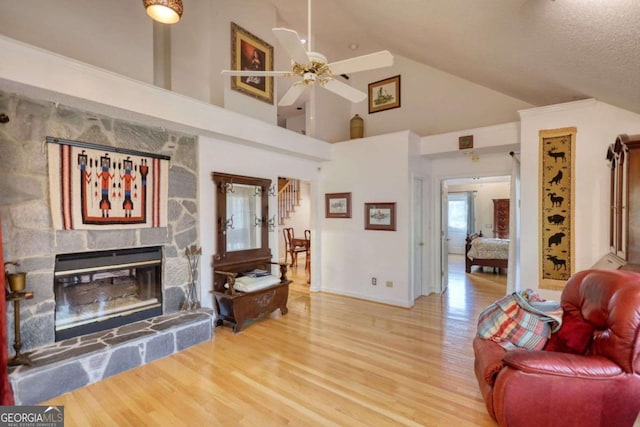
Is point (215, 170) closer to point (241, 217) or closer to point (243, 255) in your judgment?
point (241, 217)

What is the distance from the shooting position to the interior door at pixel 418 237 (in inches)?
194

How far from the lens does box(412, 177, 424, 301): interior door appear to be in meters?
4.93

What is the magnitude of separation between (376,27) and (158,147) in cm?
319

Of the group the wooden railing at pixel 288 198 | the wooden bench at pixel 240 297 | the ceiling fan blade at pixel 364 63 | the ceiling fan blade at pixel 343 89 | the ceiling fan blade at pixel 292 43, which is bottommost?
the wooden bench at pixel 240 297

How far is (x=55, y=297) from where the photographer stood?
111 inches

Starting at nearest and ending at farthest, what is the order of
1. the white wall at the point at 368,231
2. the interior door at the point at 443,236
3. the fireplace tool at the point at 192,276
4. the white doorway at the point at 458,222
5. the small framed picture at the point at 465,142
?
1. the fireplace tool at the point at 192,276
2. the small framed picture at the point at 465,142
3. the white wall at the point at 368,231
4. the interior door at the point at 443,236
5. the white doorway at the point at 458,222

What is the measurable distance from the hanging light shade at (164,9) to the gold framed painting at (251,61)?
154cm

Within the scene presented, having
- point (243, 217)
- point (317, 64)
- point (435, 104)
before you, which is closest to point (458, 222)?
point (435, 104)

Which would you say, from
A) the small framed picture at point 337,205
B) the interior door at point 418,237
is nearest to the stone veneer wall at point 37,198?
the small framed picture at point 337,205

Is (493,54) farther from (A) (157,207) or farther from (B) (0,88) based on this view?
(B) (0,88)

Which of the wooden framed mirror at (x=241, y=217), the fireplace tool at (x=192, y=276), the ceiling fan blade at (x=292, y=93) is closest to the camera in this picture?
the ceiling fan blade at (x=292, y=93)

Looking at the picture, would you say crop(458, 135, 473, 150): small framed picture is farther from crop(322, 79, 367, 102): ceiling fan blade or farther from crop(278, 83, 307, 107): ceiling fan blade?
crop(278, 83, 307, 107): ceiling fan blade

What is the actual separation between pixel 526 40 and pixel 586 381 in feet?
8.37

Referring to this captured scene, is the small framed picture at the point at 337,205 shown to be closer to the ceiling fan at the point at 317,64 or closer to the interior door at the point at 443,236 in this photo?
the interior door at the point at 443,236
